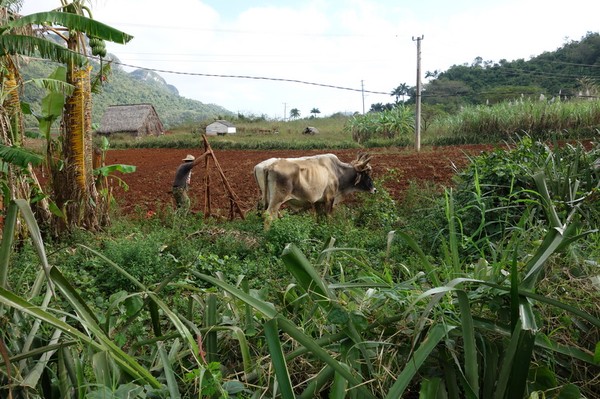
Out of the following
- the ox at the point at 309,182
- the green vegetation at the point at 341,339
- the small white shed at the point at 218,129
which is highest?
the small white shed at the point at 218,129

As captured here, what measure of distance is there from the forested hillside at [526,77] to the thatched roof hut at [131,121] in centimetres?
1892

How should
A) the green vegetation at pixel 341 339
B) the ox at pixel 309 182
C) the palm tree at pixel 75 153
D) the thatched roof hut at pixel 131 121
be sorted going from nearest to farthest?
the green vegetation at pixel 341 339 → the palm tree at pixel 75 153 → the ox at pixel 309 182 → the thatched roof hut at pixel 131 121

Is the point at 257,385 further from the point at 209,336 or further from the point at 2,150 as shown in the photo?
the point at 2,150

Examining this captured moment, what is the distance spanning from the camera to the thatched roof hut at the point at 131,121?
115 feet

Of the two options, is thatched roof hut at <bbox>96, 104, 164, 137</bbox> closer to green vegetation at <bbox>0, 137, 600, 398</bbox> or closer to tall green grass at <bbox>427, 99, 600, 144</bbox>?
tall green grass at <bbox>427, 99, 600, 144</bbox>

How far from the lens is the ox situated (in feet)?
27.8

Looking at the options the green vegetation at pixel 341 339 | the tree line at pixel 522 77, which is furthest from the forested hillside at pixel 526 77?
the green vegetation at pixel 341 339

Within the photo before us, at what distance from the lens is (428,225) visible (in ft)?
20.7

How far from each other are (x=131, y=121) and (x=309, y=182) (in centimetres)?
2921

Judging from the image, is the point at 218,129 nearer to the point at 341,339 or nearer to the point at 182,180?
the point at 182,180

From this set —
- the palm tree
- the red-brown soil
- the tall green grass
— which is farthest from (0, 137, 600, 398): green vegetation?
the tall green grass

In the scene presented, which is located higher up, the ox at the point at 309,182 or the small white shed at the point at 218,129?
the small white shed at the point at 218,129

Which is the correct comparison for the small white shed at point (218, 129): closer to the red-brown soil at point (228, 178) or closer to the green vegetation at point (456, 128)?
the green vegetation at point (456, 128)

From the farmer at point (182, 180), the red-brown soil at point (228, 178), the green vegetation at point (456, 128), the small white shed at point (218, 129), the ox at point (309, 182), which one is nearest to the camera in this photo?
the ox at point (309, 182)
